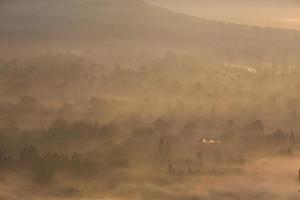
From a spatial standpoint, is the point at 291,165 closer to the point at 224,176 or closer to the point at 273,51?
the point at 224,176

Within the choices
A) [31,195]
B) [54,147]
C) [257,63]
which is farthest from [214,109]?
[257,63]

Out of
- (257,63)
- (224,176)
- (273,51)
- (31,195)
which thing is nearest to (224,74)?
(257,63)

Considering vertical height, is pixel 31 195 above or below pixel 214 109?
below

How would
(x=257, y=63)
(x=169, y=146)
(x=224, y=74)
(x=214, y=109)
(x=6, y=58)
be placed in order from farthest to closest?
(x=257, y=63) → (x=6, y=58) → (x=224, y=74) → (x=214, y=109) → (x=169, y=146)

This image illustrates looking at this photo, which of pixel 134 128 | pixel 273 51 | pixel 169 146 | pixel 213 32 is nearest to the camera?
pixel 169 146

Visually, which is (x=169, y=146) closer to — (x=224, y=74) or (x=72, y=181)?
(x=72, y=181)

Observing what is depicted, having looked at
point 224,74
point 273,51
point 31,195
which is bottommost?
point 31,195

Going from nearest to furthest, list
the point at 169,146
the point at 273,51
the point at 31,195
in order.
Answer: the point at 31,195 < the point at 169,146 < the point at 273,51

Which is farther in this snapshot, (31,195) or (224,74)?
(224,74)

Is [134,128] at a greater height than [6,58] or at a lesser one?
lesser
